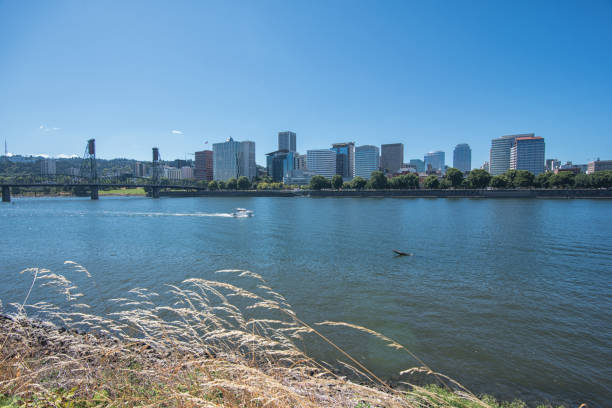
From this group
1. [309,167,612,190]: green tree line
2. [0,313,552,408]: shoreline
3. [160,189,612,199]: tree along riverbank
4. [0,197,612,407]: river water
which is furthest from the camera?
[309,167,612,190]: green tree line

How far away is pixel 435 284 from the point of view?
17.4 m

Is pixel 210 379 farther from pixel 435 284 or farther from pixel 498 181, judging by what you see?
pixel 498 181

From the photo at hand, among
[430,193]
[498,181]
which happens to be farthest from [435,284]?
[498,181]

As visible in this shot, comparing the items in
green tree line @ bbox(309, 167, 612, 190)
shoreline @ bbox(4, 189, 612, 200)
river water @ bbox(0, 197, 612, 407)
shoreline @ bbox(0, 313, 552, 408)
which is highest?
green tree line @ bbox(309, 167, 612, 190)

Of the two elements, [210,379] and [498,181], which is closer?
[210,379]

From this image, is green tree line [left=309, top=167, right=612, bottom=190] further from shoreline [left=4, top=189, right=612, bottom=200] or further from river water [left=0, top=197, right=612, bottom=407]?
river water [left=0, top=197, right=612, bottom=407]

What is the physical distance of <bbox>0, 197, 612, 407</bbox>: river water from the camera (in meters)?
9.85

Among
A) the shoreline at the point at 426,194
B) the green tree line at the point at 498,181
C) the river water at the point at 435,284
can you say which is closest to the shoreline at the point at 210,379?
the river water at the point at 435,284

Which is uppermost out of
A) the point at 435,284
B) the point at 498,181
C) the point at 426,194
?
the point at 498,181

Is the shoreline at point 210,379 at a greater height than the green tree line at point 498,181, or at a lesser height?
lesser

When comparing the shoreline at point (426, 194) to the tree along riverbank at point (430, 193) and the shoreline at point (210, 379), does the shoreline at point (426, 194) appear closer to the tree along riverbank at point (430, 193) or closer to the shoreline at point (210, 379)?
the tree along riverbank at point (430, 193)

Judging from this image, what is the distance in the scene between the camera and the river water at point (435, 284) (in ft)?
32.3

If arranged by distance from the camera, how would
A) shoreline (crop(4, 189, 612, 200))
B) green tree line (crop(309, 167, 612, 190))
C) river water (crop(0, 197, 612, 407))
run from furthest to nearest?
1. green tree line (crop(309, 167, 612, 190))
2. shoreline (crop(4, 189, 612, 200))
3. river water (crop(0, 197, 612, 407))

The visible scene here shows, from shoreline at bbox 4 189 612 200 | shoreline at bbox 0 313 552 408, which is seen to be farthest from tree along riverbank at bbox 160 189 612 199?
shoreline at bbox 0 313 552 408
